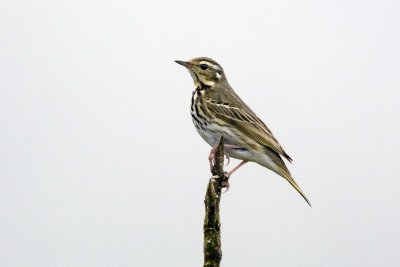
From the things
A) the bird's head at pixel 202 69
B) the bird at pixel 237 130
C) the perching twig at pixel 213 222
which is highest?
the bird's head at pixel 202 69

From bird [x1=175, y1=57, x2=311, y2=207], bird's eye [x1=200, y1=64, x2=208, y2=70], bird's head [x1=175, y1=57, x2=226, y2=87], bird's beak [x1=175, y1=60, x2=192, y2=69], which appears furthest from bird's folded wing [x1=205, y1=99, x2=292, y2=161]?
bird's beak [x1=175, y1=60, x2=192, y2=69]

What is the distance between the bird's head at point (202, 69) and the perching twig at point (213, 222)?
6049 mm

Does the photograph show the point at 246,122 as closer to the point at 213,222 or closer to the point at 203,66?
the point at 203,66

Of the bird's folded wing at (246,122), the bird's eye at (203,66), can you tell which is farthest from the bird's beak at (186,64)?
the bird's folded wing at (246,122)

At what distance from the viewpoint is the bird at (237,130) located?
14.7 m

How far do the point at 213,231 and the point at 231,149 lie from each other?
591cm

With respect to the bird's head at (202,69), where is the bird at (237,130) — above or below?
below

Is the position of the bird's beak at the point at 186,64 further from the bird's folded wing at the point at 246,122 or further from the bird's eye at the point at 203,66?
the bird's folded wing at the point at 246,122

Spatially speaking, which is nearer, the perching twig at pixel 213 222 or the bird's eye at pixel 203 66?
the perching twig at pixel 213 222

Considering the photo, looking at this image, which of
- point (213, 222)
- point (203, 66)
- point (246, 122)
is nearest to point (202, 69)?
point (203, 66)

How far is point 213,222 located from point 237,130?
6.04 metres

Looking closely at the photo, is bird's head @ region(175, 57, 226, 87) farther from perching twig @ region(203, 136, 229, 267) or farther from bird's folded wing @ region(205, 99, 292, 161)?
perching twig @ region(203, 136, 229, 267)

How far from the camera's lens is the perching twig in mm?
8570

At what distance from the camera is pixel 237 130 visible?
49.2 feet
